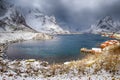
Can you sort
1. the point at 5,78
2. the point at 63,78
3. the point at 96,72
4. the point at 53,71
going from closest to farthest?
1. the point at 5,78
2. the point at 63,78
3. the point at 96,72
4. the point at 53,71

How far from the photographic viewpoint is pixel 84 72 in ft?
83.5

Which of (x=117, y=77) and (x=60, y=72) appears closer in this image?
(x=117, y=77)

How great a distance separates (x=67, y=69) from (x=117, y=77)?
272 inches

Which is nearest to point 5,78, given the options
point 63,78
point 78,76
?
point 63,78

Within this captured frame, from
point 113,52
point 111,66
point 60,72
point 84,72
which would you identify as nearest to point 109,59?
point 111,66

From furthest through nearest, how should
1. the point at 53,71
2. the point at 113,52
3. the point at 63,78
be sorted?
the point at 113,52, the point at 53,71, the point at 63,78

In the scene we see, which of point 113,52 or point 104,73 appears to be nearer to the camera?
point 104,73

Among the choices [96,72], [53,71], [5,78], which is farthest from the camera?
[53,71]

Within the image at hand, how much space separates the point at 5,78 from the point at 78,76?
8177mm

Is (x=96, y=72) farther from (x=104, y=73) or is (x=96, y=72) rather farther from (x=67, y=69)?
(x=67, y=69)

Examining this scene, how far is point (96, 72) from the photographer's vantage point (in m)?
25.0

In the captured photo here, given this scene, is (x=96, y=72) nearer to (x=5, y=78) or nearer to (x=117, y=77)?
(x=117, y=77)

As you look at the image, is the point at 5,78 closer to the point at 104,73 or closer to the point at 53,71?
the point at 53,71

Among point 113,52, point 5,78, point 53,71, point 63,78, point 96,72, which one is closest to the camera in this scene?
point 5,78
